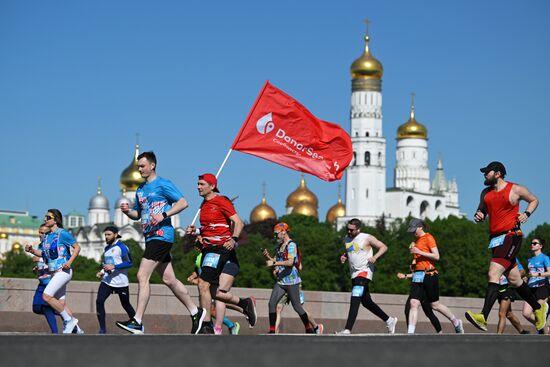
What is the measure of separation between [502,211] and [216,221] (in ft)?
9.49

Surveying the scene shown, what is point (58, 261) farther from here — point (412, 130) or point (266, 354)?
point (412, 130)

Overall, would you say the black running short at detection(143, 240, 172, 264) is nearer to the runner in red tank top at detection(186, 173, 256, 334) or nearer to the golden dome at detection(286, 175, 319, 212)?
the runner in red tank top at detection(186, 173, 256, 334)

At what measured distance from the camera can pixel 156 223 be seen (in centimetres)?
1342

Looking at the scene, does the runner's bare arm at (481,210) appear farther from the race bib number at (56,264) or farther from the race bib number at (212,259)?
the race bib number at (56,264)

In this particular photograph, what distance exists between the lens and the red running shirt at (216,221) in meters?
14.5

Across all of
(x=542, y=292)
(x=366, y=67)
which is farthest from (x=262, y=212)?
(x=542, y=292)

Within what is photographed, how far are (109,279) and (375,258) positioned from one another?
3148 mm

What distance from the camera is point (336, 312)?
24.0 m

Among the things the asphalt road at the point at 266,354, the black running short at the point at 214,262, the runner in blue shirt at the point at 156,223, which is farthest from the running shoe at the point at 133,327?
the asphalt road at the point at 266,354

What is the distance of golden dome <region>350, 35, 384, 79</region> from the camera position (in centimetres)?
15238

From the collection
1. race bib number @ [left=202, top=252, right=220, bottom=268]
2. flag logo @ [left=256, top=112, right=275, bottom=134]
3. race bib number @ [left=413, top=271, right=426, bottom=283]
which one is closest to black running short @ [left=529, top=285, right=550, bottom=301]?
race bib number @ [left=413, top=271, right=426, bottom=283]

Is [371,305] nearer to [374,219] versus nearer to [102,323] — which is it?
[102,323]

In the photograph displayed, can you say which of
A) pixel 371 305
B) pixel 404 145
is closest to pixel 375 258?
pixel 371 305

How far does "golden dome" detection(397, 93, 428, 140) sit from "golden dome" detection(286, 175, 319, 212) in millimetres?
14476
